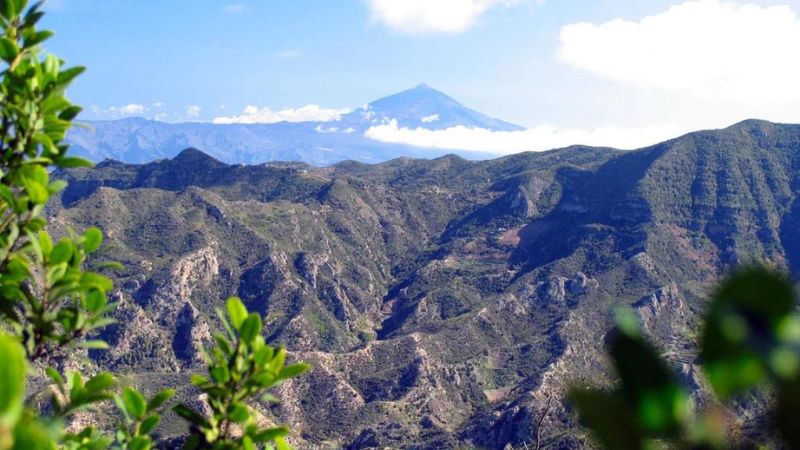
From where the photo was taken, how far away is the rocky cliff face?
77125 millimetres

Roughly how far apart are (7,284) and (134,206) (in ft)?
369

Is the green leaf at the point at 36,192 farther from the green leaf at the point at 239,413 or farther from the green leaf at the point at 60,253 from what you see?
the green leaf at the point at 239,413

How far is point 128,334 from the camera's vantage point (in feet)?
269

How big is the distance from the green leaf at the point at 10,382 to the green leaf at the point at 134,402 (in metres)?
1.93

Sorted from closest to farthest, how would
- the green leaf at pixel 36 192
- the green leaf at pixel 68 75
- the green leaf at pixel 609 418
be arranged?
the green leaf at pixel 609 418
the green leaf at pixel 36 192
the green leaf at pixel 68 75

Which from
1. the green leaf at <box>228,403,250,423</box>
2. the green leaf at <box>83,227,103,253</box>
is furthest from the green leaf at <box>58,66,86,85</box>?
the green leaf at <box>228,403,250,423</box>

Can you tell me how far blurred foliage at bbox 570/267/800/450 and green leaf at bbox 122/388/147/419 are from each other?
2.21 meters

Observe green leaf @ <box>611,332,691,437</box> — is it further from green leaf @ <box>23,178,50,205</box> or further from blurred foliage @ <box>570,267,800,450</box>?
green leaf @ <box>23,178,50,205</box>

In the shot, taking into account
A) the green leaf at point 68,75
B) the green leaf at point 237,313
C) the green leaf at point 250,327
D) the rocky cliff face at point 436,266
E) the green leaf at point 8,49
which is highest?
the green leaf at point 8,49

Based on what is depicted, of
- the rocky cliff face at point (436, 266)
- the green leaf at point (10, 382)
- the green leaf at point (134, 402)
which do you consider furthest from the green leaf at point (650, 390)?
the rocky cliff face at point (436, 266)

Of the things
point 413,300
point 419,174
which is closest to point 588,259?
point 413,300

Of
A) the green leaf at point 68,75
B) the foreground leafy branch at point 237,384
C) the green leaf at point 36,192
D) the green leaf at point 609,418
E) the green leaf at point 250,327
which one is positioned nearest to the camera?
the green leaf at point 609,418

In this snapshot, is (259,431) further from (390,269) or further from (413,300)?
(390,269)

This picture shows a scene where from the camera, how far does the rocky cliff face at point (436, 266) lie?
253ft
